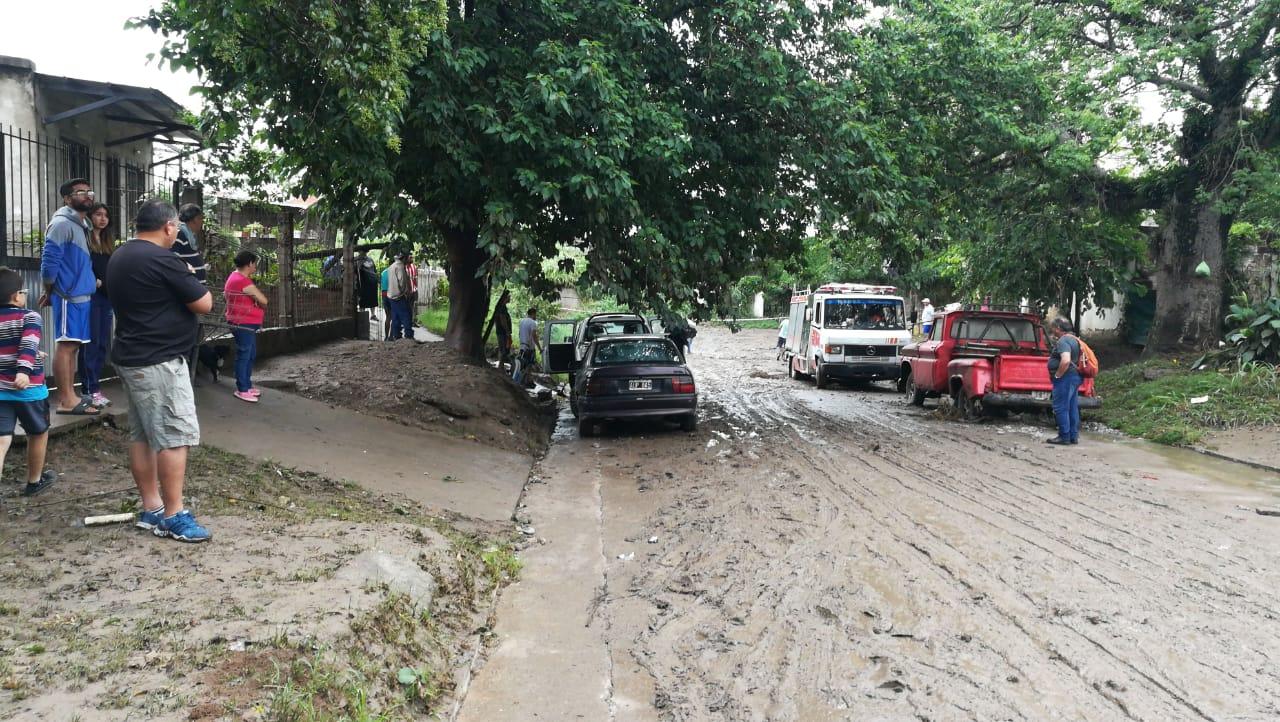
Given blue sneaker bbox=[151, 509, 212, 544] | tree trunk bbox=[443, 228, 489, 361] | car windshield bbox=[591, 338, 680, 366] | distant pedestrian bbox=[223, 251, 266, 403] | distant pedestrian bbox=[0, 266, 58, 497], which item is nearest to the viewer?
blue sneaker bbox=[151, 509, 212, 544]

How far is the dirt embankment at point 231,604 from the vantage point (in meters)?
3.57

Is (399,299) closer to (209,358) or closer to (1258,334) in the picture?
(209,358)

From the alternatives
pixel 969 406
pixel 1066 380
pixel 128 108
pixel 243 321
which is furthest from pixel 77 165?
pixel 1066 380

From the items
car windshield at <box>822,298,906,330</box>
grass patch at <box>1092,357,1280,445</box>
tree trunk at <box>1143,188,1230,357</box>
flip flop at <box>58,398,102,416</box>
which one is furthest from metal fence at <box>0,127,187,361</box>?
tree trunk at <box>1143,188,1230,357</box>

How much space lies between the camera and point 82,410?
25.1 feet

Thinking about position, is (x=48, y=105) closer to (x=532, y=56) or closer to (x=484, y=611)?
(x=532, y=56)

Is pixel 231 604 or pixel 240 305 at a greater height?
pixel 240 305

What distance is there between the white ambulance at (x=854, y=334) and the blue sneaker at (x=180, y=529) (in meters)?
17.7

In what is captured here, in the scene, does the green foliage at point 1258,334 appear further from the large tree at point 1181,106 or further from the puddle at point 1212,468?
the puddle at point 1212,468

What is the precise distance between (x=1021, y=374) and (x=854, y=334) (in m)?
7.78

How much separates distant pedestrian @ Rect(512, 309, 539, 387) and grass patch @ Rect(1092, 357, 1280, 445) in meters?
11.1

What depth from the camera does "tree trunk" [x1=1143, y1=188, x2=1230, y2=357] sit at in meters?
18.2

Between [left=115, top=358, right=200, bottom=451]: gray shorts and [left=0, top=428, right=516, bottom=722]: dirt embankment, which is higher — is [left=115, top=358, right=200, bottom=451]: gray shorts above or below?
above

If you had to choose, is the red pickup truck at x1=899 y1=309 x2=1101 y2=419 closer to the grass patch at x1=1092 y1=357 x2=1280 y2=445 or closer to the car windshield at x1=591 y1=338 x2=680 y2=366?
the grass patch at x1=1092 y1=357 x2=1280 y2=445
